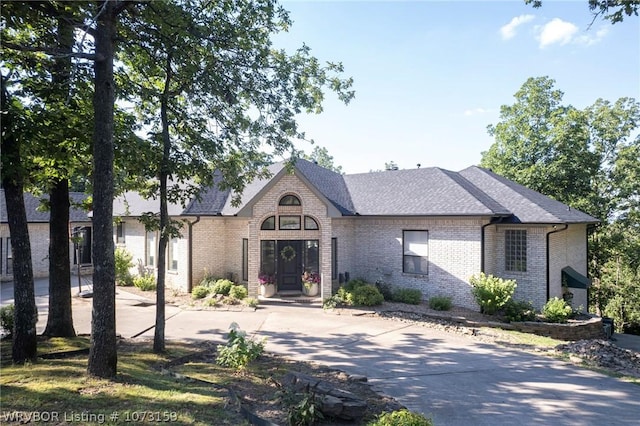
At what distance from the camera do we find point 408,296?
16438mm

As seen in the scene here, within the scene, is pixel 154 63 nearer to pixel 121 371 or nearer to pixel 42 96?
pixel 42 96

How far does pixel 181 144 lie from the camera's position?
34.1 feet

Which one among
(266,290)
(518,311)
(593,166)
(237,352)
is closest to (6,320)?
(237,352)

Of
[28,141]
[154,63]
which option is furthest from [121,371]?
[154,63]

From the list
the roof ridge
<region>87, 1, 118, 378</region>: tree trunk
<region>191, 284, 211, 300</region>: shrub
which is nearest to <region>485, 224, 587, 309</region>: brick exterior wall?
the roof ridge

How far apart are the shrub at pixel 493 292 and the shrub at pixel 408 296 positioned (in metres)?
2.61

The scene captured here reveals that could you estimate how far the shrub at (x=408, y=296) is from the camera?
16.3 metres

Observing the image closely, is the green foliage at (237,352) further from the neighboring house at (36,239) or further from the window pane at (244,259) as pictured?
the neighboring house at (36,239)

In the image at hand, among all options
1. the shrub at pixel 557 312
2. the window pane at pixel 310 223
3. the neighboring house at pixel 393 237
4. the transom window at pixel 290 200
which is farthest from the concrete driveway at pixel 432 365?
the transom window at pixel 290 200

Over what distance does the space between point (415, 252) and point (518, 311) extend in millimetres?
4698

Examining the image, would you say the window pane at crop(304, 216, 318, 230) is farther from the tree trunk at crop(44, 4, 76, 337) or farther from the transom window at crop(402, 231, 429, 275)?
the tree trunk at crop(44, 4, 76, 337)

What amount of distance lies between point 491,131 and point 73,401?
29.7 metres

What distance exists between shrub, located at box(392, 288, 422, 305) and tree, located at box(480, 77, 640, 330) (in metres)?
13.1

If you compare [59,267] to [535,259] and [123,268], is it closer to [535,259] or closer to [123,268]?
[123,268]
